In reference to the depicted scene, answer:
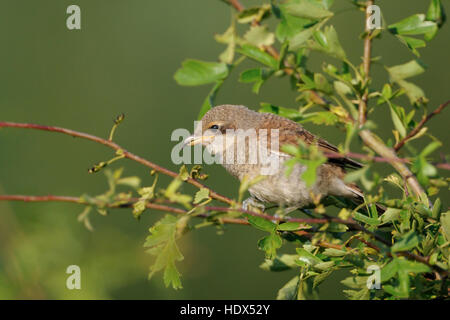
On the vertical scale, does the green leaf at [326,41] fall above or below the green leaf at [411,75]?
above

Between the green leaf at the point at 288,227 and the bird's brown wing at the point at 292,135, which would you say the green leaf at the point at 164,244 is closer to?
the green leaf at the point at 288,227

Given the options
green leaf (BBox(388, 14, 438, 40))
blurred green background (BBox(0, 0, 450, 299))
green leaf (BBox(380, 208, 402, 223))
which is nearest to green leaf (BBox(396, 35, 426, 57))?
green leaf (BBox(388, 14, 438, 40))

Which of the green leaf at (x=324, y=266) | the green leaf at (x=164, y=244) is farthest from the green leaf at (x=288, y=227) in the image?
the green leaf at (x=164, y=244)

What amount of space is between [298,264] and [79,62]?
3743 millimetres

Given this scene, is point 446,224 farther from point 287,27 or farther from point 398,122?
point 287,27

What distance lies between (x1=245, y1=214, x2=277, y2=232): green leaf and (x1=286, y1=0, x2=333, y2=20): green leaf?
65cm

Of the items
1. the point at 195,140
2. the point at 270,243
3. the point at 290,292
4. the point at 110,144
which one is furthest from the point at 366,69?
the point at 195,140

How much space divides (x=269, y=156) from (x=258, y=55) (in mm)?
739

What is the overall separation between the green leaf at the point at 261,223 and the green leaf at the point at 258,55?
558 mm

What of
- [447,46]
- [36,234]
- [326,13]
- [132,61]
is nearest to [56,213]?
[36,234]

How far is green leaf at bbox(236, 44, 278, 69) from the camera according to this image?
189 centimetres

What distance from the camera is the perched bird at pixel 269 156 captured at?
2465 millimetres

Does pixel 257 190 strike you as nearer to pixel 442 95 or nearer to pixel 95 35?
pixel 442 95

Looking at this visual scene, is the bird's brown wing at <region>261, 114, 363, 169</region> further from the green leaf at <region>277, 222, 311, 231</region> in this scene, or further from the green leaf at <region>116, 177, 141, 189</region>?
the green leaf at <region>116, 177, 141, 189</region>
